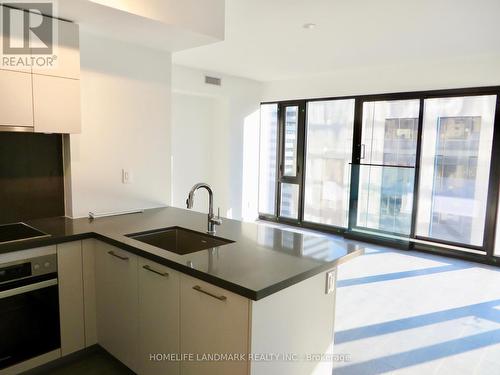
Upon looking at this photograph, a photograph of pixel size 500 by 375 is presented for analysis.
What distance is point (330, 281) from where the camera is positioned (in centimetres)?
199

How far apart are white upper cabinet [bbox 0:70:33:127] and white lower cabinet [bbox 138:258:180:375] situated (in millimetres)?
1129

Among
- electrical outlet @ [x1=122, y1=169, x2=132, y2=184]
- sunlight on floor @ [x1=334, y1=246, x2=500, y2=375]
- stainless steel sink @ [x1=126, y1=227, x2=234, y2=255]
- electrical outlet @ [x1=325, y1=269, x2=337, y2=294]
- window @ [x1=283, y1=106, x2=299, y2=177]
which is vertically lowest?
sunlight on floor @ [x1=334, y1=246, x2=500, y2=375]

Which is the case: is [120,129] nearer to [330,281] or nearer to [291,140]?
[330,281]

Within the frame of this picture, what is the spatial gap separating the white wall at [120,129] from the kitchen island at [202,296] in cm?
40

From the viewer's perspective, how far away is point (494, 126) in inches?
182

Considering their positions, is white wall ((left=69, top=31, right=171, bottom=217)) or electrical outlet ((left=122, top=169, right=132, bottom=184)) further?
electrical outlet ((left=122, top=169, right=132, bottom=184))

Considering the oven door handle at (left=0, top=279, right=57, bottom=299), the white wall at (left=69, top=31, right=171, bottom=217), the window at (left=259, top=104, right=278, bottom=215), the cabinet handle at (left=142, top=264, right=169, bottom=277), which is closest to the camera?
the cabinet handle at (left=142, top=264, right=169, bottom=277)

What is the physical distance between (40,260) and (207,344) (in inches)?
46.3

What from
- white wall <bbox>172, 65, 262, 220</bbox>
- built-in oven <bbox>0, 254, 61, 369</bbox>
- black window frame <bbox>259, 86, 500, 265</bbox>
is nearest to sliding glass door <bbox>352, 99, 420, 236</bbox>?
black window frame <bbox>259, 86, 500, 265</bbox>

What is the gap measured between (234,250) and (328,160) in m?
4.53

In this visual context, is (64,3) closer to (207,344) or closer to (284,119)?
(207,344)

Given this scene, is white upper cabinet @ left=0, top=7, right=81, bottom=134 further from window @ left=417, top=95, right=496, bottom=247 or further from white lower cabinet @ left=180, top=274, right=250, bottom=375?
window @ left=417, top=95, right=496, bottom=247

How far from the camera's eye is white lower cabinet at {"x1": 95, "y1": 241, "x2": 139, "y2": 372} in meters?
2.21

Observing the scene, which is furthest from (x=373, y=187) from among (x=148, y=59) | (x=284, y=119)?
(x=148, y=59)
